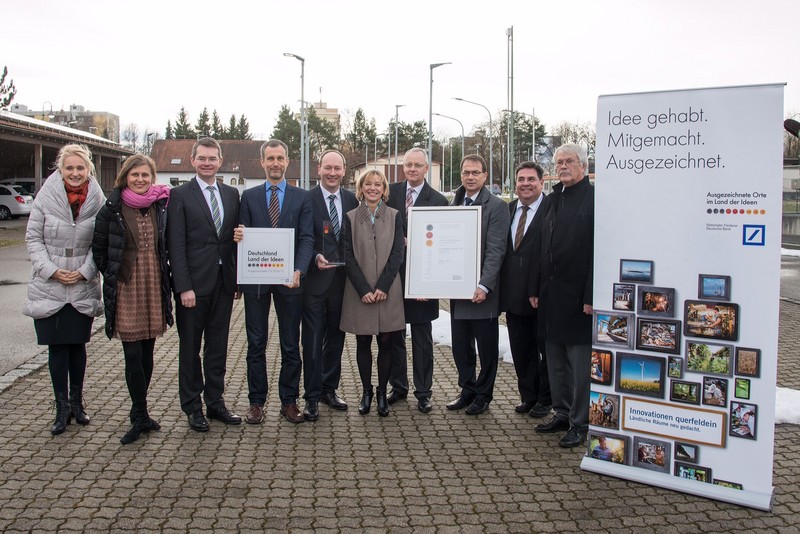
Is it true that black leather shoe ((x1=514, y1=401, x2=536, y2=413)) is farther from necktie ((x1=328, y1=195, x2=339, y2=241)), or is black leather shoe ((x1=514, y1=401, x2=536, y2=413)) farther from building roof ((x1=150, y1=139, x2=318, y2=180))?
building roof ((x1=150, y1=139, x2=318, y2=180))

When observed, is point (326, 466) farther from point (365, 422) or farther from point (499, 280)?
point (499, 280)

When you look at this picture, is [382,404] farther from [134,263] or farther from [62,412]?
[62,412]


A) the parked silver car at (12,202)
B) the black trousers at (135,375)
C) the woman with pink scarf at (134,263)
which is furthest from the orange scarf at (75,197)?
the parked silver car at (12,202)

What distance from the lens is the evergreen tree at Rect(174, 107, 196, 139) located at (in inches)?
4690

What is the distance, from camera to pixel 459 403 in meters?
6.75

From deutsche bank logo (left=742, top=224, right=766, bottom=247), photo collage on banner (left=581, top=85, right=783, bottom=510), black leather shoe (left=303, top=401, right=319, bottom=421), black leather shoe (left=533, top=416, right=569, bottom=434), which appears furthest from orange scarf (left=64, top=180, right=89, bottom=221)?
deutsche bank logo (left=742, top=224, right=766, bottom=247)

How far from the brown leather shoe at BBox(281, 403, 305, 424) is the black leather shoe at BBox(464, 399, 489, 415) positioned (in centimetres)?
150

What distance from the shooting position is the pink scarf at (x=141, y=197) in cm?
562

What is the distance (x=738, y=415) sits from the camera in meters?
4.62

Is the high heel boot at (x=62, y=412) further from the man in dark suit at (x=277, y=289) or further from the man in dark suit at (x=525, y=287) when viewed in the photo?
the man in dark suit at (x=525, y=287)

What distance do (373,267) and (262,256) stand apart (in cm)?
101

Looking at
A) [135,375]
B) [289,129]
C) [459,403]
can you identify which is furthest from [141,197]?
[289,129]

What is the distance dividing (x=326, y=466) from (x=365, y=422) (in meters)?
1.17

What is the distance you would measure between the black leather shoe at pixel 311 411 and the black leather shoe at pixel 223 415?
57cm
